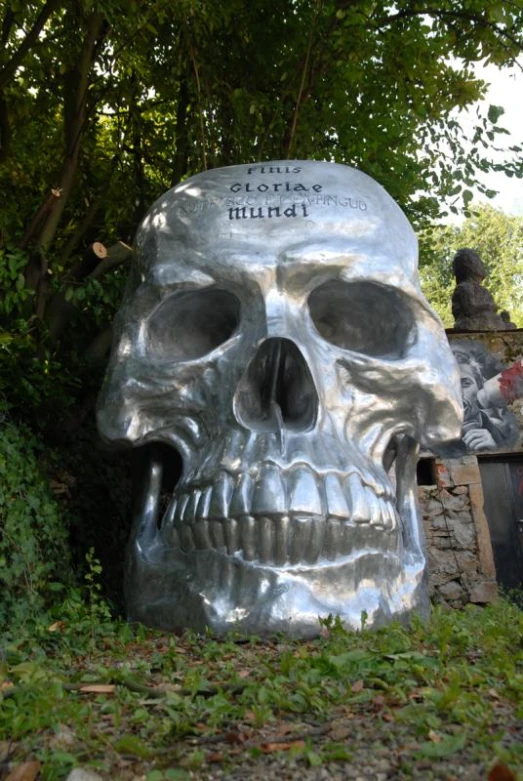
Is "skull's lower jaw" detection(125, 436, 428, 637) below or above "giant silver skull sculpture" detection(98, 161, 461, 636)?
below

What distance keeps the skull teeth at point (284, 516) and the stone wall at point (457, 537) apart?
4157mm

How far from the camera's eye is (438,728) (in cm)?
181

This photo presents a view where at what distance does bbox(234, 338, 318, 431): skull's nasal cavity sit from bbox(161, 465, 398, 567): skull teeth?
0.28 metres

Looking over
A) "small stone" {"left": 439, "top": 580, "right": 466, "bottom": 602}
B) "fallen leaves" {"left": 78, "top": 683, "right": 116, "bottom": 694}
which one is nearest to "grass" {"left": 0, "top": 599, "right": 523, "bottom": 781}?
"fallen leaves" {"left": 78, "top": 683, "right": 116, "bottom": 694}

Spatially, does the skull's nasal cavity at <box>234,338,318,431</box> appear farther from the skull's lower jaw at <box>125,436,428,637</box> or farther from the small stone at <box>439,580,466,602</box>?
the small stone at <box>439,580,466,602</box>

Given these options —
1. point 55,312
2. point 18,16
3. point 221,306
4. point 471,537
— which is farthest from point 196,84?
point 471,537

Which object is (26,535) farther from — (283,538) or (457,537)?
(457,537)

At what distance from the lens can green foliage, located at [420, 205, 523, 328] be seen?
2453 cm

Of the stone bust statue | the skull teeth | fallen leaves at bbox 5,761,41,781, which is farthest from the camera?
the stone bust statue

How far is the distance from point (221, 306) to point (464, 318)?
5.88 metres

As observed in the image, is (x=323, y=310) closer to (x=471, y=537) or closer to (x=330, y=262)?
(x=330, y=262)

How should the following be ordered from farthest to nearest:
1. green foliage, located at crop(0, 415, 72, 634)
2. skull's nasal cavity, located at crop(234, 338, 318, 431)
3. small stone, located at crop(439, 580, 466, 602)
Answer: small stone, located at crop(439, 580, 466, 602) → skull's nasal cavity, located at crop(234, 338, 318, 431) → green foliage, located at crop(0, 415, 72, 634)

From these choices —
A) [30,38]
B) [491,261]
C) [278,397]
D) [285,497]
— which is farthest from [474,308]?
[491,261]

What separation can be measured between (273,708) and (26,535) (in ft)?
5.09
